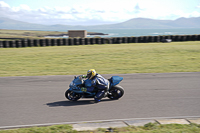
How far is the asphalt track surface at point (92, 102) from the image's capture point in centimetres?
678

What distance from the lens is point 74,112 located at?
7.15 metres

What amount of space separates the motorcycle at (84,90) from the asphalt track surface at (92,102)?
0.73 ft

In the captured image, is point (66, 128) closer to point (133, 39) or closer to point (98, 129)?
point (98, 129)

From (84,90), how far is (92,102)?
0.51 m

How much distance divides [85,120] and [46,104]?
6.62 ft

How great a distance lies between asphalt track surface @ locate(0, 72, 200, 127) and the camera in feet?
22.2

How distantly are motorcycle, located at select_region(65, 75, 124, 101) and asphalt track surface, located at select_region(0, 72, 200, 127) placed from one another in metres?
0.22

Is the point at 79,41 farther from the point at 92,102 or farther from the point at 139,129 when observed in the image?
the point at 139,129

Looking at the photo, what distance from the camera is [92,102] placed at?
322 inches

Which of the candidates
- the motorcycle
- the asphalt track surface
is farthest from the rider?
the asphalt track surface

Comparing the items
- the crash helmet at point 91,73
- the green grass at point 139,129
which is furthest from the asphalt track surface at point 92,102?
the crash helmet at point 91,73

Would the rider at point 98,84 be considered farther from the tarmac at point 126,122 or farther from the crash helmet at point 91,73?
the tarmac at point 126,122

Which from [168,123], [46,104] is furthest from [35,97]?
[168,123]

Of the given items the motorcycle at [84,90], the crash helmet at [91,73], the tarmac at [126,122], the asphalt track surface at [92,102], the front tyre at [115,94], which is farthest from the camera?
the front tyre at [115,94]
